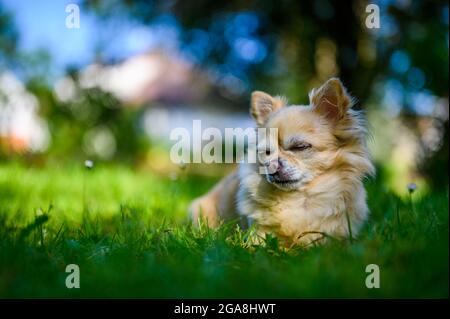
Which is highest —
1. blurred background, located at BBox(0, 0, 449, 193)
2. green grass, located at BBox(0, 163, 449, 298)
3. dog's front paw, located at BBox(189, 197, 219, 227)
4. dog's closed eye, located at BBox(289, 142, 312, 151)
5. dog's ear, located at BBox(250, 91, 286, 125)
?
blurred background, located at BBox(0, 0, 449, 193)

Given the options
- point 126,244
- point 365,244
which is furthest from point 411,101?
point 126,244

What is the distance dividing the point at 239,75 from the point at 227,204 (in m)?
5.11

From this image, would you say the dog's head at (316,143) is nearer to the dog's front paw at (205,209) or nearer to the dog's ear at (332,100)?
the dog's ear at (332,100)

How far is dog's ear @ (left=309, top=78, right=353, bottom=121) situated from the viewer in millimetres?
2873

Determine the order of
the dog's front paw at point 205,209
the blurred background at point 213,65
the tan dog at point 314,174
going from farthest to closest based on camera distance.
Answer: the blurred background at point 213,65 → the dog's front paw at point 205,209 → the tan dog at point 314,174

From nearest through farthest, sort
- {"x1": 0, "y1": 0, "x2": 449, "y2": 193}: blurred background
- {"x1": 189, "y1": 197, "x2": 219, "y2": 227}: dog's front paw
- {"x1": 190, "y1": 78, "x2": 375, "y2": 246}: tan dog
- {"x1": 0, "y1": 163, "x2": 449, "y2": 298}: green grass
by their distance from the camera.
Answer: {"x1": 0, "y1": 163, "x2": 449, "y2": 298}: green grass, {"x1": 190, "y1": 78, "x2": 375, "y2": 246}: tan dog, {"x1": 189, "y1": 197, "x2": 219, "y2": 227}: dog's front paw, {"x1": 0, "y1": 0, "x2": 449, "y2": 193}: blurred background

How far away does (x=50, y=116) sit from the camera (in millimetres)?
7691

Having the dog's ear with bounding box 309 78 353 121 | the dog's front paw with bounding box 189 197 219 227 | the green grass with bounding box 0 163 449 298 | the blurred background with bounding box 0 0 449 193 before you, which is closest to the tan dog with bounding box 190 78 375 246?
the dog's ear with bounding box 309 78 353 121

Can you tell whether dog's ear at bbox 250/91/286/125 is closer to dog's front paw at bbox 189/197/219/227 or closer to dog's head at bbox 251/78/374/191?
dog's head at bbox 251/78/374/191

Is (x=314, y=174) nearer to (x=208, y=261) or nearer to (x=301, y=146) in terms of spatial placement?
(x=301, y=146)

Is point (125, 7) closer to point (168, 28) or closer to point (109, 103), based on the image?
point (168, 28)

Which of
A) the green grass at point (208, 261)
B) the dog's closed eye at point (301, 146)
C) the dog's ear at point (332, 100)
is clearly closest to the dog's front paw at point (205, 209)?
the green grass at point (208, 261)

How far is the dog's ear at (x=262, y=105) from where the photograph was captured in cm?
330

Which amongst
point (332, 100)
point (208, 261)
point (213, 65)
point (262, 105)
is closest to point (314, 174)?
point (332, 100)
